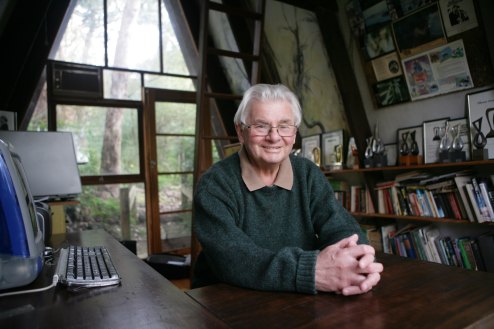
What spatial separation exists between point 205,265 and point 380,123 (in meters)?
2.27

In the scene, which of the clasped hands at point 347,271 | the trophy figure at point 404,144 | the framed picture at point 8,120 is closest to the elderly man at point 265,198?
the clasped hands at point 347,271

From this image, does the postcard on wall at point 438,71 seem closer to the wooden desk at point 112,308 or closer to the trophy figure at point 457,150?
the trophy figure at point 457,150

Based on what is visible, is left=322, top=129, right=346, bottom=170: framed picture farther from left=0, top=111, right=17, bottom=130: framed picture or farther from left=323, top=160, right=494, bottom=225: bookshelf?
left=0, top=111, right=17, bottom=130: framed picture

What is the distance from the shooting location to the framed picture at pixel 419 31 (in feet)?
7.88

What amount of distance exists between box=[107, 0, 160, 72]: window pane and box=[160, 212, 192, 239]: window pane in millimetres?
1762

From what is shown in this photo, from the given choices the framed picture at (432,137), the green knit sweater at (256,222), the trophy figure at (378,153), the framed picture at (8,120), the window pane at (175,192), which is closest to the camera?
the green knit sweater at (256,222)

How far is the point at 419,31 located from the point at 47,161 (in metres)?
2.63

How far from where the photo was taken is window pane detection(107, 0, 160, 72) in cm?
382

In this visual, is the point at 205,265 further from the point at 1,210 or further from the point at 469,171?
the point at 469,171

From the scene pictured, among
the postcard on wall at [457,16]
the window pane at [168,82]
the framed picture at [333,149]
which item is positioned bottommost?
the framed picture at [333,149]

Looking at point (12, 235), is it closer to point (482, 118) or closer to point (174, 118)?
point (482, 118)

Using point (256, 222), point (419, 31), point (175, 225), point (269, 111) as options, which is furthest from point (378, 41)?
point (175, 225)

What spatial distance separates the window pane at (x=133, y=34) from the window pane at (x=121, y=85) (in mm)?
101

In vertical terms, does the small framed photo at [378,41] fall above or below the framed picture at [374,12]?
below
